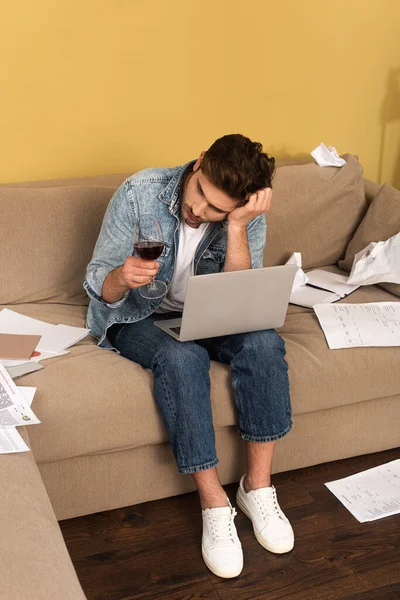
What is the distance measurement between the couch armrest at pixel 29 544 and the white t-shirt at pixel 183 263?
764 mm

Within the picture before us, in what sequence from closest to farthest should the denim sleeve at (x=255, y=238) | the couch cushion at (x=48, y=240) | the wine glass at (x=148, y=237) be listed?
the wine glass at (x=148, y=237) < the denim sleeve at (x=255, y=238) < the couch cushion at (x=48, y=240)

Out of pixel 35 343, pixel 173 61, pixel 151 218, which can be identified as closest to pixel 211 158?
pixel 151 218

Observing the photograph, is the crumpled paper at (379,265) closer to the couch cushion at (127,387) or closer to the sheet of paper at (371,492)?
the couch cushion at (127,387)

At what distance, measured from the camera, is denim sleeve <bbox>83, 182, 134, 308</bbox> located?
2107 mm

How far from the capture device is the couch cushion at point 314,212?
9.07ft

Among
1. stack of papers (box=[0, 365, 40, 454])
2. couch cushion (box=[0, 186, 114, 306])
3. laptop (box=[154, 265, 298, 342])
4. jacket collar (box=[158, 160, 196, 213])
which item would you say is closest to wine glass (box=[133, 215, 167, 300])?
laptop (box=[154, 265, 298, 342])

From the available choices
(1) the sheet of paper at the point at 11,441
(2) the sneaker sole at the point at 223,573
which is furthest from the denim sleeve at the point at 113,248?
(2) the sneaker sole at the point at 223,573

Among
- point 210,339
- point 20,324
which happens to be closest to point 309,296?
point 210,339

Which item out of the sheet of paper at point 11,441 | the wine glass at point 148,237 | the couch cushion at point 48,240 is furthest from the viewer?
the couch cushion at point 48,240

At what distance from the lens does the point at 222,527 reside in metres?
1.96

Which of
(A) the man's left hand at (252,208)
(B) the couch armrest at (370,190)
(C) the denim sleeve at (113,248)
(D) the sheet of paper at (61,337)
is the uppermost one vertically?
(A) the man's left hand at (252,208)

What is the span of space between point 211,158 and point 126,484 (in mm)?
918

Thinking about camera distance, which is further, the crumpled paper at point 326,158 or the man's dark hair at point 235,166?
the crumpled paper at point 326,158

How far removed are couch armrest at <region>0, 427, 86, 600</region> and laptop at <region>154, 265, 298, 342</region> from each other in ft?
1.84
